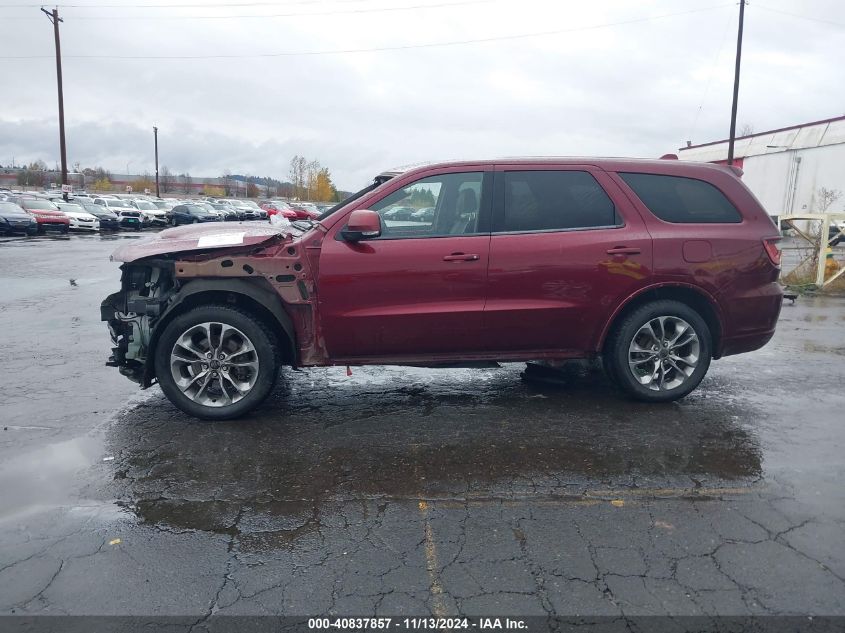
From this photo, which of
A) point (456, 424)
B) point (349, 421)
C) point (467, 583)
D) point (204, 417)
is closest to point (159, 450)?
point (204, 417)

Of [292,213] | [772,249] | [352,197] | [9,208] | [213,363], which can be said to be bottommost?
[213,363]

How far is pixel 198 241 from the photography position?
15.7 feet

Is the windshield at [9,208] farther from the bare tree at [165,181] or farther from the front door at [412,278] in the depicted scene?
the bare tree at [165,181]

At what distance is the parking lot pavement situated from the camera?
2.82 m

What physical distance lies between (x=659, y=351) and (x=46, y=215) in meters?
31.7

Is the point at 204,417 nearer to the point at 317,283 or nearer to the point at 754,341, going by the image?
the point at 317,283

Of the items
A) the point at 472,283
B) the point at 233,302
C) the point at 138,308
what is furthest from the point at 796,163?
the point at 138,308

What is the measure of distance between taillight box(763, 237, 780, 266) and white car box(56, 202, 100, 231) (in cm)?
3430

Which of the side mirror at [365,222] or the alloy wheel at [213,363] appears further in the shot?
the alloy wheel at [213,363]

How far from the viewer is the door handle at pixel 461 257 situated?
4.79 m

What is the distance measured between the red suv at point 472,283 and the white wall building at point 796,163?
110ft

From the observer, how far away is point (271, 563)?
9.95 ft

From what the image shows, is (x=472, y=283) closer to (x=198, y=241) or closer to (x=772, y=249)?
(x=198, y=241)

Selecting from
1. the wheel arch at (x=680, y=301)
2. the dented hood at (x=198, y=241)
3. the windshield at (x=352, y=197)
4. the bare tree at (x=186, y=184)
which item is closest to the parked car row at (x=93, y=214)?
the windshield at (x=352, y=197)
